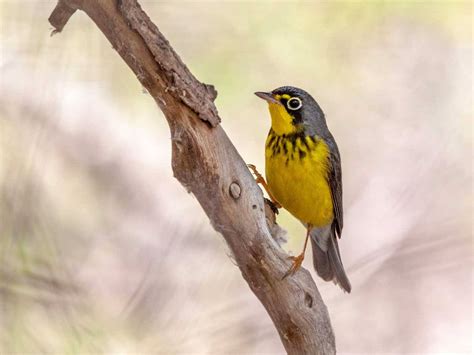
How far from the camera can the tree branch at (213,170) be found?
80.0 inches

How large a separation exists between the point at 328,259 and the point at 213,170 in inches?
42.5

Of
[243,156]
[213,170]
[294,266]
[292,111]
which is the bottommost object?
[294,266]

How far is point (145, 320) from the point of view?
88.4 inches

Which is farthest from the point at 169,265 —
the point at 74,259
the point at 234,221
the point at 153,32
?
the point at 153,32

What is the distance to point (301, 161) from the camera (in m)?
2.85

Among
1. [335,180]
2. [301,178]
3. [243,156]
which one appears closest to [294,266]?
[301,178]

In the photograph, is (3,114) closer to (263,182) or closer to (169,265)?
(169,265)

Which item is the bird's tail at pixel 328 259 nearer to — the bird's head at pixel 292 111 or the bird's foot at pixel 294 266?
the bird's head at pixel 292 111

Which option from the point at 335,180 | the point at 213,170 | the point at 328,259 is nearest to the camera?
the point at 213,170

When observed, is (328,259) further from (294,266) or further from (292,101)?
(294,266)

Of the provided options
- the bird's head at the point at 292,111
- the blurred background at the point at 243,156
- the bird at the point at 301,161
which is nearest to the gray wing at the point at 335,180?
the bird at the point at 301,161

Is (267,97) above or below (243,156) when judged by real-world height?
above

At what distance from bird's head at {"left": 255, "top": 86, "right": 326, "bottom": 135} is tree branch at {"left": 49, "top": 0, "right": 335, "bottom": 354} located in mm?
622

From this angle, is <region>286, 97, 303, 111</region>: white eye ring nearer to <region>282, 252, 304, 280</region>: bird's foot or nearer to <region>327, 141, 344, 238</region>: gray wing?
<region>327, 141, 344, 238</region>: gray wing
